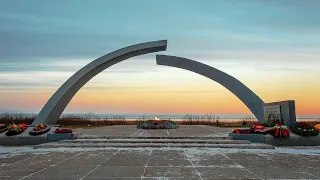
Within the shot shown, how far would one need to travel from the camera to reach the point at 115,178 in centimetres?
630

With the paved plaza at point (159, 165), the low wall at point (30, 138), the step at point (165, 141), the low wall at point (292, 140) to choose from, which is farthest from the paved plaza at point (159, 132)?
the paved plaza at point (159, 165)

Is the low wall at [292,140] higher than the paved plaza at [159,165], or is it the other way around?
the low wall at [292,140]

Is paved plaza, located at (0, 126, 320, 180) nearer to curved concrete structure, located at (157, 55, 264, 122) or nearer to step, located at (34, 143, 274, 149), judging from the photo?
step, located at (34, 143, 274, 149)

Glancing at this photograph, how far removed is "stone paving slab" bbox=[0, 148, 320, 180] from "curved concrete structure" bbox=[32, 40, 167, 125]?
847 centimetres

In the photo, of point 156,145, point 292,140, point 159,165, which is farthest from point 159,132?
point 159,165

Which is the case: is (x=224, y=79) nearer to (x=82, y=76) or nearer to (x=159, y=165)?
(x=82, y=76)

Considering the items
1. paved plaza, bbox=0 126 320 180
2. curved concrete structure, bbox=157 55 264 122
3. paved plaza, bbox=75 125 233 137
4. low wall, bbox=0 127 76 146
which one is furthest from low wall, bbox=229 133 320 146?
low wall, bbox=0 127 76 146

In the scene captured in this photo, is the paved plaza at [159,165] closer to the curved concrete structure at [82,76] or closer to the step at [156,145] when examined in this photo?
the step at [156,145]

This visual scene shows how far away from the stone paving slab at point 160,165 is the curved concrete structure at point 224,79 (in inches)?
321

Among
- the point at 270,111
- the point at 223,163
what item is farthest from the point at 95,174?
the point at 270,111

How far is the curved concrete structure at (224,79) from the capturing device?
18.0 m

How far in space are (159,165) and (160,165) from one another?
2cm

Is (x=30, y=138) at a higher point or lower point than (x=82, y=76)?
lower

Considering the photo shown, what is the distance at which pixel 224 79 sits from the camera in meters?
18.7
